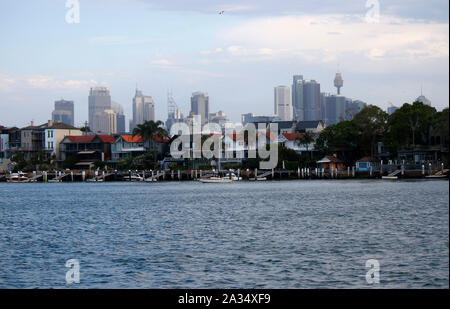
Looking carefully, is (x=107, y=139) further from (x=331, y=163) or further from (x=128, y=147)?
(x=331, y=163)

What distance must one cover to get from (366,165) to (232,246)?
84667mm

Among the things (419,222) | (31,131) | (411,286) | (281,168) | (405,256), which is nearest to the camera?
(411,286)

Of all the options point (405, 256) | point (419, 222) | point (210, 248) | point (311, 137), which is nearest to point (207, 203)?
point (419, 222)

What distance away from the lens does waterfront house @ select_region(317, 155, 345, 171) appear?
120438 mm

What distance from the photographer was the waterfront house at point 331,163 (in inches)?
4742

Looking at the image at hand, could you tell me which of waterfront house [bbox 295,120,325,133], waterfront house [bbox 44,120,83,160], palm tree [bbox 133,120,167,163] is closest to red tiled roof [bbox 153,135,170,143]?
palm tree [bbox 133,120,167,163]

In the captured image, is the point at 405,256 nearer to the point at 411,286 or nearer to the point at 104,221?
the point at 411,286

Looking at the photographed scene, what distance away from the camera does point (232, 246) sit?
33.5 meters

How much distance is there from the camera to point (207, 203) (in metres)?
65.3

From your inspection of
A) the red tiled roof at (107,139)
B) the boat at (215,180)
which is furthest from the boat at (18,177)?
the boat at (215,180)

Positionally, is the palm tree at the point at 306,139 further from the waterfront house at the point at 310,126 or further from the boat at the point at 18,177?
the boat at the point at 18,177

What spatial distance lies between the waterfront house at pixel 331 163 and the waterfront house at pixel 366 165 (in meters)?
6.43
